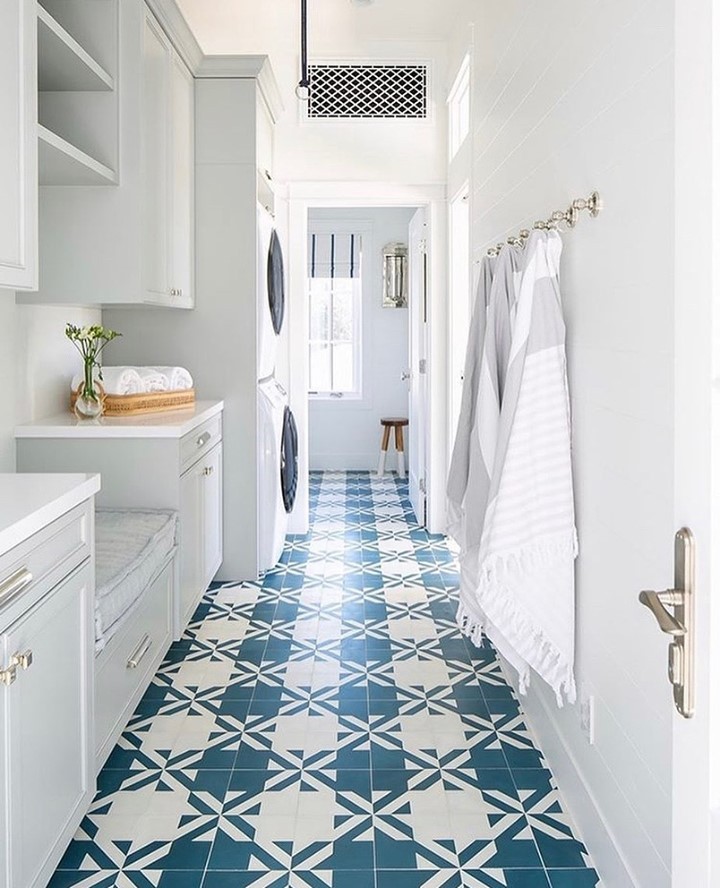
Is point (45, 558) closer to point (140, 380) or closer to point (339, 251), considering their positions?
point (140, 380)

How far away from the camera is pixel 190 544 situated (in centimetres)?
369

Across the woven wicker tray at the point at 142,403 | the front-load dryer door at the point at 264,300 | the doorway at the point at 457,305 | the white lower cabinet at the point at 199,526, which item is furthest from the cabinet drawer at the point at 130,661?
the doorway at the point at 457,305

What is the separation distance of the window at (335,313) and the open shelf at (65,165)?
4.88m

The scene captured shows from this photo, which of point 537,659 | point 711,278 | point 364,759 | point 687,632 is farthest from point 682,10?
point 364,759

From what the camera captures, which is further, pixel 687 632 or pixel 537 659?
pixel 537 659

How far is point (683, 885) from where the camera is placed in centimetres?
103

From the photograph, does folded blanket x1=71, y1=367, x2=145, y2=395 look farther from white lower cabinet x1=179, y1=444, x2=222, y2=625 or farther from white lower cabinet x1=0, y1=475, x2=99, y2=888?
white lower cabinet x1=0, y1=475, x2=99, y2=888

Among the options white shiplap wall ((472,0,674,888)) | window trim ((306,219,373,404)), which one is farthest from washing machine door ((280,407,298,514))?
window trim ((306,219,373,404))

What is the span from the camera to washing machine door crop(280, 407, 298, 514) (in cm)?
502

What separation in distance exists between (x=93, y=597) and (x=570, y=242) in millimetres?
1470

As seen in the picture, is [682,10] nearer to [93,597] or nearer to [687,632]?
[687,632]

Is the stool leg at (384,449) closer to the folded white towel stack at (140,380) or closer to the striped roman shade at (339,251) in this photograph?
the striped roman shade at (339,251)

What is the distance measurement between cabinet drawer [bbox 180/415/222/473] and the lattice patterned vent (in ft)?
7.14

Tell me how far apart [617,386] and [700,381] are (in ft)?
3.44
